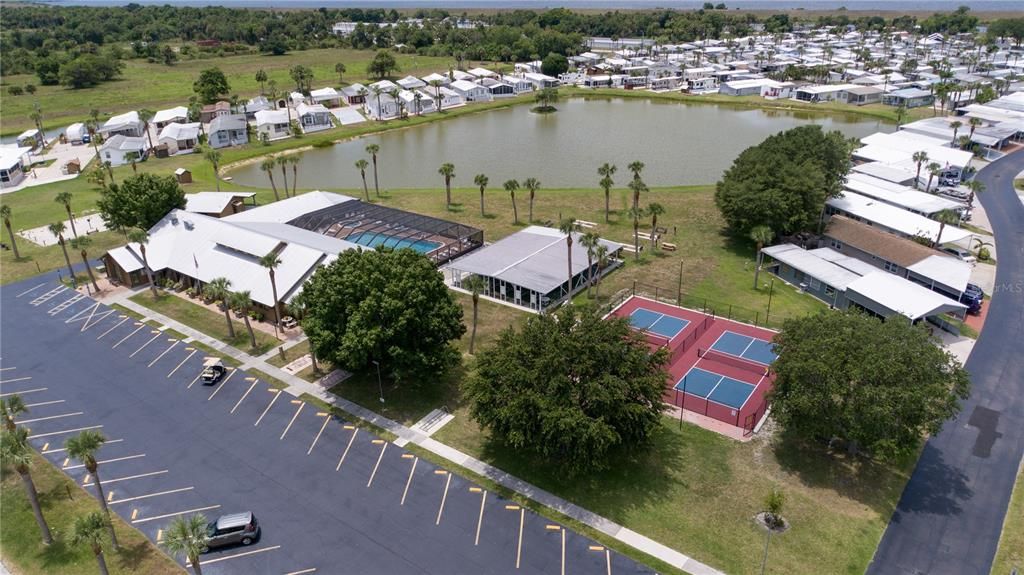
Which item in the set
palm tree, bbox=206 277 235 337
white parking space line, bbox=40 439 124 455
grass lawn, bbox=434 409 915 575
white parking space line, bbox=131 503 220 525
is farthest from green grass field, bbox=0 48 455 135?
grass lawn, bbox=434 409 915 575

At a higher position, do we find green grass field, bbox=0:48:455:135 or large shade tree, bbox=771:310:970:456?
green grass field, bbox=0:48:455:135

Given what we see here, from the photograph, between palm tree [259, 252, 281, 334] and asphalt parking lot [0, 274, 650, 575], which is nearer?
asphalt parking lot [0, 274, 650, 575]

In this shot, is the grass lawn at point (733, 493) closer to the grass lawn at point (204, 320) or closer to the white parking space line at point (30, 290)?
the grass lawn at point (204, 320)

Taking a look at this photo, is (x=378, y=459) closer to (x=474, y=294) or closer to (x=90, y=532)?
(x=474, y=294)

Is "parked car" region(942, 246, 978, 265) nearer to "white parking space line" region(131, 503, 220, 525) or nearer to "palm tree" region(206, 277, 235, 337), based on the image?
"palm tree" region(206, 277, 235, 337)

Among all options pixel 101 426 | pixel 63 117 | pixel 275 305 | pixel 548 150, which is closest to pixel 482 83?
pixel 548 150

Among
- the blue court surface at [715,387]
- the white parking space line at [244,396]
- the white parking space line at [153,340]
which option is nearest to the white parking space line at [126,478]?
the white parking space line at [244,396]
